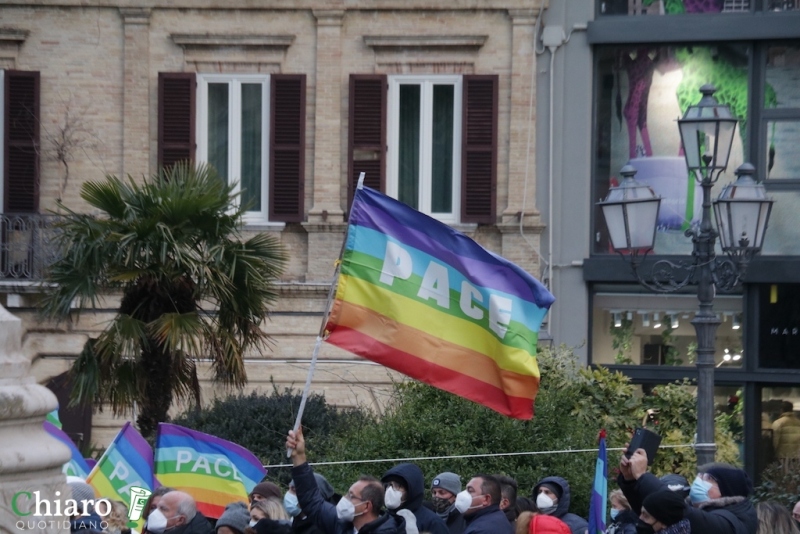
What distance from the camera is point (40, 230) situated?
19.9m

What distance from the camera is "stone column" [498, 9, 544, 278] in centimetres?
1994

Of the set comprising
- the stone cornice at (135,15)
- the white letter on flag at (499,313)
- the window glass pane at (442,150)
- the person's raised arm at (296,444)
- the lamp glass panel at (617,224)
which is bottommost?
the person's raised arm at (296,444)

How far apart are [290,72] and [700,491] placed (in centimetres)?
1377

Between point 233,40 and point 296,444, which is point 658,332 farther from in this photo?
point 296,444

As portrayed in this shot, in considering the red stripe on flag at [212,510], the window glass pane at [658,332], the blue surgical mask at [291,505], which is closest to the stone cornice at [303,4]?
the window glass pane at [658,332]

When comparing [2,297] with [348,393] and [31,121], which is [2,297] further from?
[348,393]

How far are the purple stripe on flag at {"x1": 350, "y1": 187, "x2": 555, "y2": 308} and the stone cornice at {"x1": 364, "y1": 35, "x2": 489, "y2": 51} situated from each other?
11.6 metres

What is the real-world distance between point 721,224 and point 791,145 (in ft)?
28.9

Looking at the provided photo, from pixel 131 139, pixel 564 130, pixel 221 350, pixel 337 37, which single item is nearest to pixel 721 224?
pixel 221 350

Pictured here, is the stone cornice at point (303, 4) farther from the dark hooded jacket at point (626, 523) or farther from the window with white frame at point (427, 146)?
the dark hooded jacket at point (626, 523)

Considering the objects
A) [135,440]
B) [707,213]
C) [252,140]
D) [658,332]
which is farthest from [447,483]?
[252,140]

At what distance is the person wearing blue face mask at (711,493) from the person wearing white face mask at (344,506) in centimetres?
141

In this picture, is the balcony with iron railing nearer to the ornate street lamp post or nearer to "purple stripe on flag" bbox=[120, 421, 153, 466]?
"purple stripe on flag" bbox=[120, 421, 153, 466]

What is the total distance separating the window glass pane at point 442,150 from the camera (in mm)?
20188
